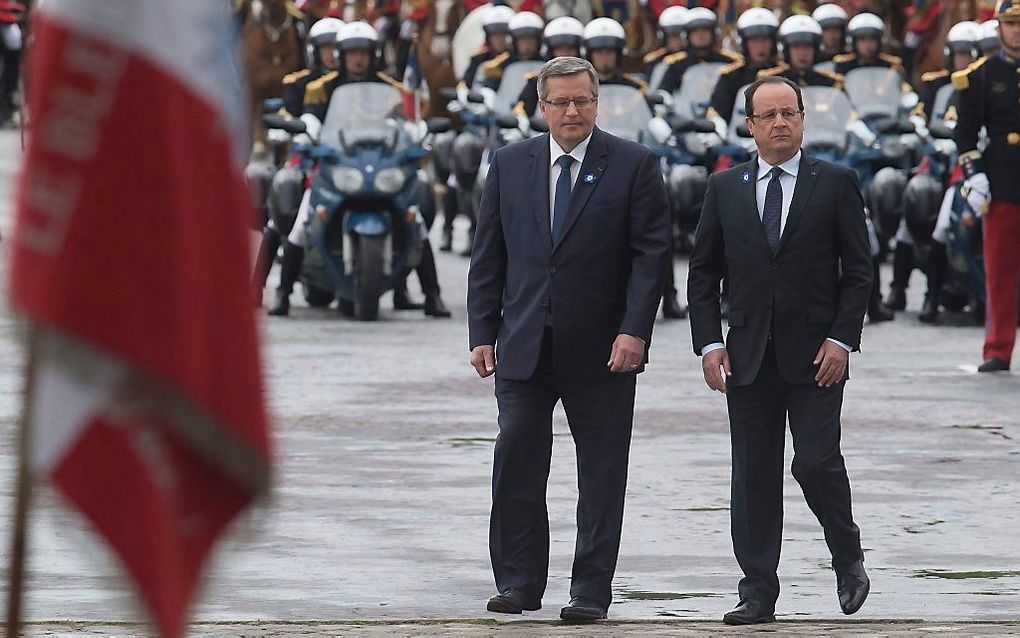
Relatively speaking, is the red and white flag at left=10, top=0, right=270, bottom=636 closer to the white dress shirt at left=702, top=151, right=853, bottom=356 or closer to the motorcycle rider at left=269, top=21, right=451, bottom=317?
the white dress shirt at left=702, top=151, right=853, bottom=356

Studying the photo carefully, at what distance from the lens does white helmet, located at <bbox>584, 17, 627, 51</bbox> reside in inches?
813

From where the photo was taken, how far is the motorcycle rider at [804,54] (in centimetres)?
2019

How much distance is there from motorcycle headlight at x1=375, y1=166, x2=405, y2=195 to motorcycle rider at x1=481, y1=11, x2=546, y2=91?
A: 17.7ft

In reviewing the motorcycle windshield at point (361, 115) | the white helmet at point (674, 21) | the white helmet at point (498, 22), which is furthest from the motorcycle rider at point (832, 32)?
the motorcycle windshield at point (361, 115)

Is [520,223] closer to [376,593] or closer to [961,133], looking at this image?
[376,593]

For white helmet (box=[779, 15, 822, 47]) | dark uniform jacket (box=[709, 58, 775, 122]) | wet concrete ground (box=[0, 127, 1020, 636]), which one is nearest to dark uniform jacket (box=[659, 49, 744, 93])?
dark uniform jacket (box=[709, 58, 775, 122])

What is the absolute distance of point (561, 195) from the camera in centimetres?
854

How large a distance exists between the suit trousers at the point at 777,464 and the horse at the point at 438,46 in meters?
24.6

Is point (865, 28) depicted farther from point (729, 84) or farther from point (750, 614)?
point (750, 614)

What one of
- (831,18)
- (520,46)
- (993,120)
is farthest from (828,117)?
(520,46)

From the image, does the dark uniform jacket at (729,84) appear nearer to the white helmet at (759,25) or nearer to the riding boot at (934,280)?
the white helmet at (759,25)

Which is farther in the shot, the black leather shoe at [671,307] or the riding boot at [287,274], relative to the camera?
the black leather shoe at [671,307]

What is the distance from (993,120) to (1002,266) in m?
0.84

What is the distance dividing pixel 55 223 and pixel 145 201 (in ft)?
0.46
